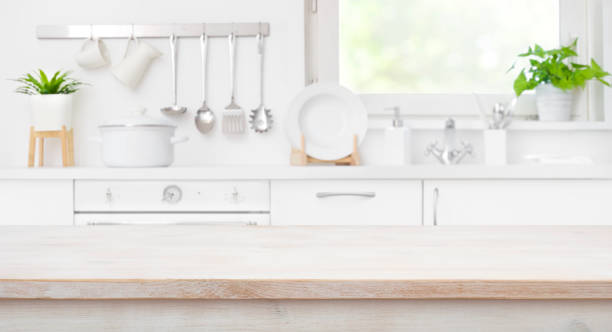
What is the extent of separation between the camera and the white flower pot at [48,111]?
2225 millimetres

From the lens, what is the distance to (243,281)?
0.47m

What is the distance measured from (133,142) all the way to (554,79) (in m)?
1.75

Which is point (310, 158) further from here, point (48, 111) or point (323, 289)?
point (323, 289)

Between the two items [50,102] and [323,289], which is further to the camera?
[50,102]

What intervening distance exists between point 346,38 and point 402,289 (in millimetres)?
2133

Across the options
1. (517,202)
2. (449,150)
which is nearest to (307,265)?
(517,202)

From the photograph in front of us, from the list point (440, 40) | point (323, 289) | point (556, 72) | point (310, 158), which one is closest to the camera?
point (323, 289)

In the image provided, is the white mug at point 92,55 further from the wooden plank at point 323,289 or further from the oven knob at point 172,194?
the wooden plank at point 323,289

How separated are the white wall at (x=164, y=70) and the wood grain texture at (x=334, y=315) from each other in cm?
192

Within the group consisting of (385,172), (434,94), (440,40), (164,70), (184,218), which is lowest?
(184,218)

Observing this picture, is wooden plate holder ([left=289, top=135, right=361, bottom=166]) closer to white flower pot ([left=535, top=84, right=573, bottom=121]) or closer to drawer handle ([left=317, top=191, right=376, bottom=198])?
drawer handle ([left=317, top=191, right=376, bottom=198])

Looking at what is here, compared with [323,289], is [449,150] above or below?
above

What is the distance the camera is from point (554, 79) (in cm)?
230

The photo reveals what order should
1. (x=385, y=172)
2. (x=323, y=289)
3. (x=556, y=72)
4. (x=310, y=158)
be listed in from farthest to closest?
(x=556, y=72)
(x=310, y=158)
(x=385, y=172)
(x=323, y=289)
